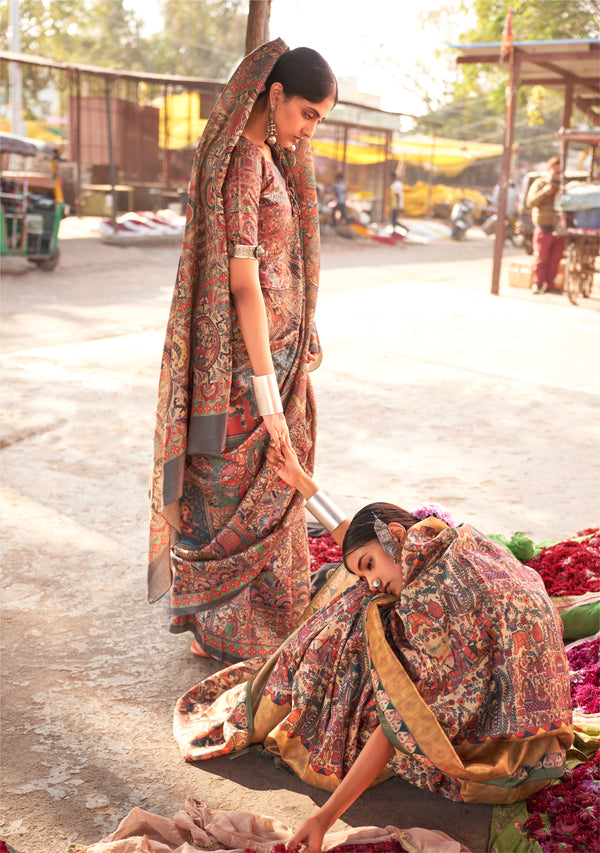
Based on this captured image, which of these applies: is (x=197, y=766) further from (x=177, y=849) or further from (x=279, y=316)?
(x=279, y=316)

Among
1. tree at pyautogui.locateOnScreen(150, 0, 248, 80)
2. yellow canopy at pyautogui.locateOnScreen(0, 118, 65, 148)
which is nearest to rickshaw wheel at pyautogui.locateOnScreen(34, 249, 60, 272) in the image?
yellow canopy at pyautogui.locateOnScreen(0, 118, 65, 148)

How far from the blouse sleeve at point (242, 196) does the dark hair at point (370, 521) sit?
35.6 inches

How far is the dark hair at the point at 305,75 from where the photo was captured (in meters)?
2.50

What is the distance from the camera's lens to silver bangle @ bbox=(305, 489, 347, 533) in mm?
2596

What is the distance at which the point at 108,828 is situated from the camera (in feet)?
6.88

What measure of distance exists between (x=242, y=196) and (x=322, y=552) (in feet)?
5.37

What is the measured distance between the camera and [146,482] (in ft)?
15.0

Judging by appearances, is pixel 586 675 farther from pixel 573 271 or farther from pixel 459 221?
pixel 459 221

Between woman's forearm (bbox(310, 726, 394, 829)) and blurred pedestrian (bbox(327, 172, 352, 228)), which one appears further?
blurred pedestrian (bbox(327, 172, 352, 228))

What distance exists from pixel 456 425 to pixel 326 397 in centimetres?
106

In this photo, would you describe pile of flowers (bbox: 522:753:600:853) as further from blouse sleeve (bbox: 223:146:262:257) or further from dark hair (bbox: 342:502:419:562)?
blouse sleeve (bbox: 223:146:262:257)

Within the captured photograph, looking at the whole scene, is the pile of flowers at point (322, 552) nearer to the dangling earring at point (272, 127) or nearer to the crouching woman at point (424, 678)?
the crouching woman at point (424, 678)

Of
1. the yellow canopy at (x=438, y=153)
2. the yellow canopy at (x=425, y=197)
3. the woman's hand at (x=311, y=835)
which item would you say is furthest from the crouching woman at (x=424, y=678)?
the yellow canopy at (x=425, y=197)

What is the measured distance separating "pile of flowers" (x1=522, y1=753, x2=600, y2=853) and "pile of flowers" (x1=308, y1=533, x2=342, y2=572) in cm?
143
